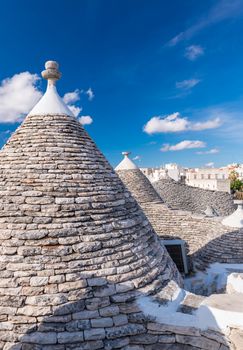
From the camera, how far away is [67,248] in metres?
3.97

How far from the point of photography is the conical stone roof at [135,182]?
12258 mm

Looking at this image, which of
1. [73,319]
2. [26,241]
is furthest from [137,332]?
[26,241]

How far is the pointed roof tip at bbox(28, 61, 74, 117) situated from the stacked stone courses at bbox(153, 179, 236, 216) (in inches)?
512

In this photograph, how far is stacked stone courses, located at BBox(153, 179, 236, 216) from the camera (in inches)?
721

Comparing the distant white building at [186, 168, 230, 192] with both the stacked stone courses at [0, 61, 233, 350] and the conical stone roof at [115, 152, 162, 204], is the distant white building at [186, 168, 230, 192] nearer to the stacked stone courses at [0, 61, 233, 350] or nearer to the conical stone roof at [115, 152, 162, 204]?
the conical stone roof at [115, 152, 162, 204]

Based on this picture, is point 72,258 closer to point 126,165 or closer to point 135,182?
point 135,182

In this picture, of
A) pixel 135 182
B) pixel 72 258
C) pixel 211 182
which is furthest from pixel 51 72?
pixel 211 182

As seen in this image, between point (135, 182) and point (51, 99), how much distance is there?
299 inches

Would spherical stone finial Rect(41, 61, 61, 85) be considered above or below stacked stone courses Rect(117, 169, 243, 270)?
above

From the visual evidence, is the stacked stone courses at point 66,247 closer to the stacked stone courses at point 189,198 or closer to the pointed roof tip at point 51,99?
the pointed roof tip at point 51,99

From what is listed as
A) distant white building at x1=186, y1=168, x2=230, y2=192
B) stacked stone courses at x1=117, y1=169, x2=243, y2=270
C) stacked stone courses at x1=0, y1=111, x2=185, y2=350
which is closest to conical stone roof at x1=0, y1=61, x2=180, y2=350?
stacked stone courses at x1=0, y1=111, x2=185, y2=350

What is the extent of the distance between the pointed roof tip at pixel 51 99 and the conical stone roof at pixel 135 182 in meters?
7.23

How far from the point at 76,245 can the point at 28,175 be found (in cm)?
144

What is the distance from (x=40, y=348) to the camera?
11.4ft
